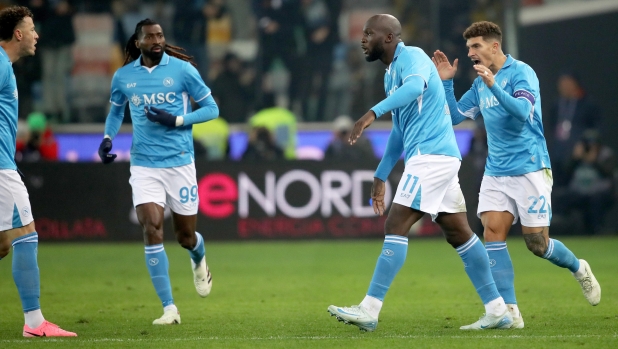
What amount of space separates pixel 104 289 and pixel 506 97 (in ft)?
17.1

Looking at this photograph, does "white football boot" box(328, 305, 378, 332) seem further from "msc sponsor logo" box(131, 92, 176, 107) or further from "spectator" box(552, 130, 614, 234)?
→ "spectator" box(552, 130, 614, 234)

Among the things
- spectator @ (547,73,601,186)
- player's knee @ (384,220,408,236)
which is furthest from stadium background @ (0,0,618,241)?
player's knee @ (384,220,408,236)

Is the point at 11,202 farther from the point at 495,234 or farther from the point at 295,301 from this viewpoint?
the point at 495,234

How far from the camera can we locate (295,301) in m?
9.04

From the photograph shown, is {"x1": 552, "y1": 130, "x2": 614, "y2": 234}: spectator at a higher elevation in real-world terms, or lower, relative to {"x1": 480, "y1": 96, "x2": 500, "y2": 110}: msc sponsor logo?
lower

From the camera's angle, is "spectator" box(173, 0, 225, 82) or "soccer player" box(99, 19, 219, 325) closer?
"soccer player" box(99, 19, 219, 325)

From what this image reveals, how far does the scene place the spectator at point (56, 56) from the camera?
1877cm

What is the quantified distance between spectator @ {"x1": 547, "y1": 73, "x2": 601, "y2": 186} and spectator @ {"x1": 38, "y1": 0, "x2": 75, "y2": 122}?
930cm

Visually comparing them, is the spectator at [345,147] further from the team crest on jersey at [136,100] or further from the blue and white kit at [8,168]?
the blue and white kit at [8,168]

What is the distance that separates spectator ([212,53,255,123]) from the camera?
18.7 meters

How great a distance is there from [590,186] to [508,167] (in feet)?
31.7

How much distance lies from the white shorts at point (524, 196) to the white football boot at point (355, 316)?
140 cm

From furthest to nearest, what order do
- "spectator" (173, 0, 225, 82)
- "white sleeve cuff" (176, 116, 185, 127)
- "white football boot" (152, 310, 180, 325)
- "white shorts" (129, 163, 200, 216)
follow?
"spectator" (173, 0, 225, 82) → "white shorts" (129, 163, 200, 216) → "white sleeve cuff" (176, 116, 185, 127) → "white football boot" (152, 310, 180, 325)

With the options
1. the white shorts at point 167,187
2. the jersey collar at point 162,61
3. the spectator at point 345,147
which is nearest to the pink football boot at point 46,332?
the white shorts at point 167,187
